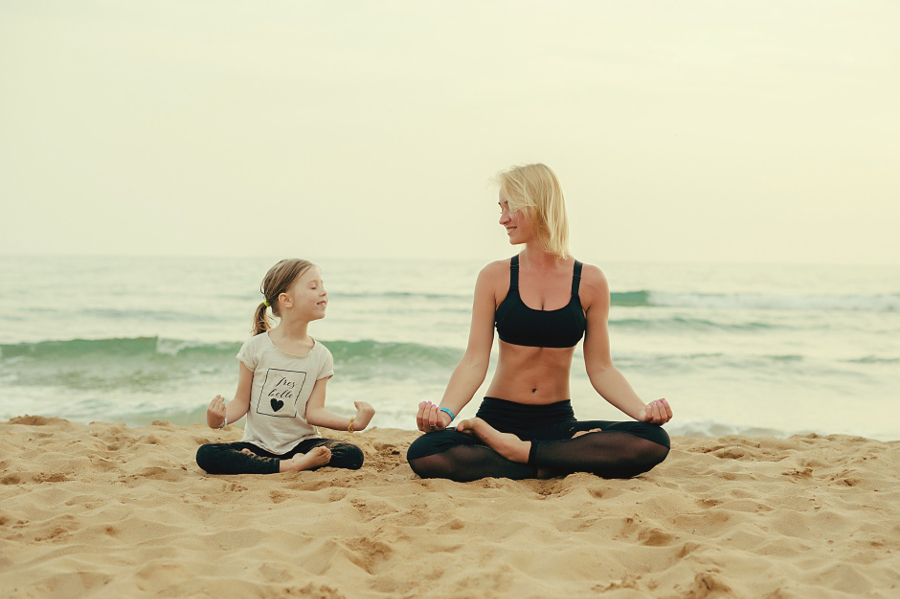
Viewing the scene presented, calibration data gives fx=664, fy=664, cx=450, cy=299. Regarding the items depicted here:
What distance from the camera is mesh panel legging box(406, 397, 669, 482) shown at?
11.8 ft

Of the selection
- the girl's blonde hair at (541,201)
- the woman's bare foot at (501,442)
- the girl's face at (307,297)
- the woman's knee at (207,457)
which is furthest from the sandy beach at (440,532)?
the girl's blonde hair at (541,201)

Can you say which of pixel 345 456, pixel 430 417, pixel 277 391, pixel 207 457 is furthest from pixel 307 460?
pixel 430 417

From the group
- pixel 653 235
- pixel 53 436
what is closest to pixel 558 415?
pixel 53 436

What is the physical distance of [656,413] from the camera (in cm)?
353

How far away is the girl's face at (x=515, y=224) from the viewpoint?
3.78 metres

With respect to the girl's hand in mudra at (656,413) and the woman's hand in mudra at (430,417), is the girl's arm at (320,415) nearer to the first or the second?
the woman's hand in mudra at (430,417)

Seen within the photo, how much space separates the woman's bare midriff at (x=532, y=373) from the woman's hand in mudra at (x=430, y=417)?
50 centimetres

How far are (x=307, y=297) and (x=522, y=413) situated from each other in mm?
1462

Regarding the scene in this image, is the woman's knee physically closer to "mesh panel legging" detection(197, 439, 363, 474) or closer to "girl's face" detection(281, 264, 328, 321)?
"mesh panel legging" detection(197, 439, 363, 474)

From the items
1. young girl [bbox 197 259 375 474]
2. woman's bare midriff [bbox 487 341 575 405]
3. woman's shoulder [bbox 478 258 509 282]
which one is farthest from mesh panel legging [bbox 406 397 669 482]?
woman's shoulder [bbox 478 258 509 282]

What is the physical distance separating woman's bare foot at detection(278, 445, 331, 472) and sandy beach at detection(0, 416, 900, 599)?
0.20 ft

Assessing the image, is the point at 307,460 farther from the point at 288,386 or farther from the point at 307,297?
the point at 307,297

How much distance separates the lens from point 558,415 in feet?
12.7

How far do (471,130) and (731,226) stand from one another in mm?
15654
